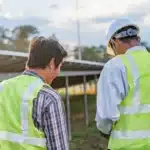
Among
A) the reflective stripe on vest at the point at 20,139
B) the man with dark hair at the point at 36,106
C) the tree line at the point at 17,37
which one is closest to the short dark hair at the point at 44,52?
the man with dark hair at the point at 36,106

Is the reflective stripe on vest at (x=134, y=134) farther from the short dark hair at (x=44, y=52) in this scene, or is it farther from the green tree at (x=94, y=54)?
the green tree at (x=94, y=54)

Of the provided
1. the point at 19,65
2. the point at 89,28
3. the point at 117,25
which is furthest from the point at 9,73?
the point at 89,28

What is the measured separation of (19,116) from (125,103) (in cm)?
84

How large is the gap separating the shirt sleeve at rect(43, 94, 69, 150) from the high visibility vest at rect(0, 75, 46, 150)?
0.16 ft

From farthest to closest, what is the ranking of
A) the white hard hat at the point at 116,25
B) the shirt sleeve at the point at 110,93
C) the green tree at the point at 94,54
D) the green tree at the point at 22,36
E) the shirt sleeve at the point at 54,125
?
the green tree at the point at 94,54
the green tree at the point at 22,36
the white hard hat at the point at 116,25
the shirt sleeve at the point at 110,93
the shirt sleeve at the point at 54,125

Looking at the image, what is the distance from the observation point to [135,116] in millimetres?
3396

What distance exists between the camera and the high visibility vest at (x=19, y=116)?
A: 2844 millimetres

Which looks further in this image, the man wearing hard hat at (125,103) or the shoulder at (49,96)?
the man wearing hard hat at (125,103)

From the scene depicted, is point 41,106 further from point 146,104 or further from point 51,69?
point 146,104

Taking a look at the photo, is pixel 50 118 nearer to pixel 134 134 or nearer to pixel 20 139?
pixel 20 139

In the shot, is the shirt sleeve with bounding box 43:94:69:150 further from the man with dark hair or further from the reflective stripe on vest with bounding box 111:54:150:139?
the reflective stripe on vest with bounding box 111:54:150:139

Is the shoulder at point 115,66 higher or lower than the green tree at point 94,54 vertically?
higher

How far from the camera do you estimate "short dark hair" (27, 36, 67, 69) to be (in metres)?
2.94

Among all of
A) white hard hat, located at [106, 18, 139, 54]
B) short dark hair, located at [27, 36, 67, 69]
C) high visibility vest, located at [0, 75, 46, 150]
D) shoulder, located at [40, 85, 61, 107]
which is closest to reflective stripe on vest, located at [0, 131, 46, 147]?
high visibility vest, located at [0, 75, 46, 150]
